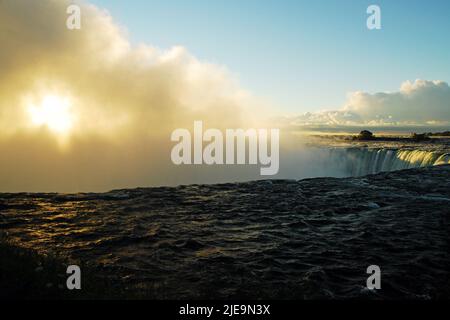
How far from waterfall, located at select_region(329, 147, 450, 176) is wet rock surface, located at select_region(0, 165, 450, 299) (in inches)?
832

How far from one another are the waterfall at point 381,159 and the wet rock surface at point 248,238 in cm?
2113

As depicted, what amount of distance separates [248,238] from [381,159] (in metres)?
39.9

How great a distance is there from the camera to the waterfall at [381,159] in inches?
1595

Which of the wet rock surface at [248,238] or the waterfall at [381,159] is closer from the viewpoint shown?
the wet rock surface at [248,238]

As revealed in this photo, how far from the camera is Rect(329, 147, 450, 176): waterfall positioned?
40525 millimetres

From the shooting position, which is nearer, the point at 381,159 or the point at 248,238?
the point at 248,238

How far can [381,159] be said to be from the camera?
48.1 metres

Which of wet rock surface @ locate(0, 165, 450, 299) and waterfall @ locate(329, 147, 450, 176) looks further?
waterfall @ locate(329, 147, 450, 176)

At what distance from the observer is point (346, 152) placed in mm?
57531

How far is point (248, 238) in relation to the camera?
13320 mm

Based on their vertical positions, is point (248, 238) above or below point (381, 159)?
below
